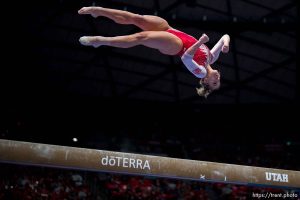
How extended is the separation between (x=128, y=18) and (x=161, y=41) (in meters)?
0.58

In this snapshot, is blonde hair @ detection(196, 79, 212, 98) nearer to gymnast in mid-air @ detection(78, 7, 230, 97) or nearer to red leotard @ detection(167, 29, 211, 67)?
gymnast in mid-air @ detection(78, 7, 230, 97)

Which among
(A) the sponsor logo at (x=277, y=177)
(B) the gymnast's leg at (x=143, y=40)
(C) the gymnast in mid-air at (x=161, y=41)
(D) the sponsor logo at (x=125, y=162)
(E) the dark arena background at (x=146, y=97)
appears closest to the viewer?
(B) the gymnast's leg at (x=143, y=40)

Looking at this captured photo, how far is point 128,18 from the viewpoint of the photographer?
557 centimetres

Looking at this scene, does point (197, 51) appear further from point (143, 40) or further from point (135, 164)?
point (135, 164)

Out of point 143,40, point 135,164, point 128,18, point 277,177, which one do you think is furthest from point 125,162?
point 277,177

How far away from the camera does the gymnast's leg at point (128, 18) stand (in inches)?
213

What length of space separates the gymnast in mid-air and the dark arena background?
6.24m

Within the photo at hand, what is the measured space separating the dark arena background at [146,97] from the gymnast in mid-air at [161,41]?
6.24 meters

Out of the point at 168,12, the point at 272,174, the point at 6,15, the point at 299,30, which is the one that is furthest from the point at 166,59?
the point at 272,174

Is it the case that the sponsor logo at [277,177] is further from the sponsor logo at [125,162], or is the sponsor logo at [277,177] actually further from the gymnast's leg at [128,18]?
the gymnast's leg at [128,18]

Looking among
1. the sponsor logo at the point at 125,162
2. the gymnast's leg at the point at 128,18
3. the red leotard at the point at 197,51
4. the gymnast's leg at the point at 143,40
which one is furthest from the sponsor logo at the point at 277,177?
the gymnast's leg at the point at 128,18

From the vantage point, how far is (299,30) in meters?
15.3

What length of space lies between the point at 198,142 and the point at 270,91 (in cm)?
526

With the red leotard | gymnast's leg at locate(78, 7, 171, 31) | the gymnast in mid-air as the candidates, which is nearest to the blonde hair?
the gymnast in mid-air
